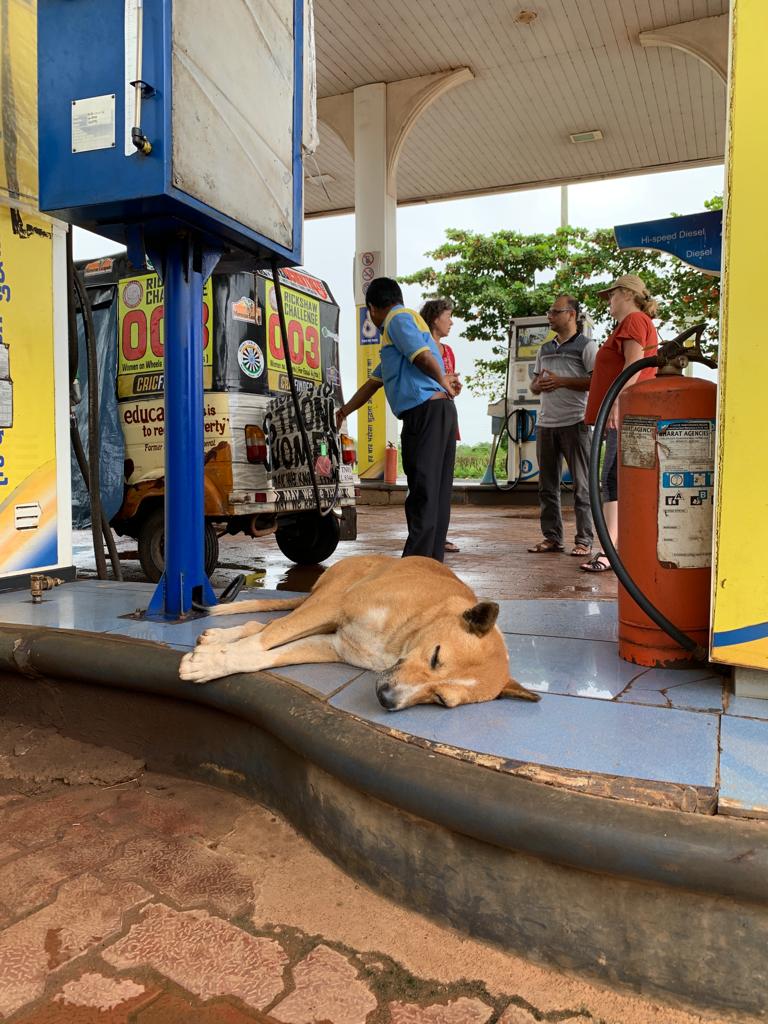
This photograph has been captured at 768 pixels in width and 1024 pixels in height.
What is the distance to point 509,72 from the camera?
11664 mm

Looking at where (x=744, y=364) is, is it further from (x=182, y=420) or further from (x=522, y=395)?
(x=522, y=395)

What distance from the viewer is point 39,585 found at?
143 inches

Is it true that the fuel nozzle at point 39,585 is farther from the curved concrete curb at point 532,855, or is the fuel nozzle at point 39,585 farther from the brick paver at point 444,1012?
the brick paver at point 444,1012

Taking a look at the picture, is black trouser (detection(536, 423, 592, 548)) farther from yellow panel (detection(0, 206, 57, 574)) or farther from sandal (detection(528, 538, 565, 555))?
yellow panel (detection(0, 206, 57, 574))

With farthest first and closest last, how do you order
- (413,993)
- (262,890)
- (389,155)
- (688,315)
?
(688,315), (389,155), (262,890), (413,993)

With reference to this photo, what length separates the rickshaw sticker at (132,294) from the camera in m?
5.53

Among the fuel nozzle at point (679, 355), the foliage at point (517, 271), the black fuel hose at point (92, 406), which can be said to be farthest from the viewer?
the foliage at point (517, 271)

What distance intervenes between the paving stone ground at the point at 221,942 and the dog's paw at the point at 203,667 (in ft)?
1.40

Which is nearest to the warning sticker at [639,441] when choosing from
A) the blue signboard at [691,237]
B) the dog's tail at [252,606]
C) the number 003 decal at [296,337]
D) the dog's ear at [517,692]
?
the dog's ear at [517,692]

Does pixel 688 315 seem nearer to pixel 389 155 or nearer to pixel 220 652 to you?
pixel 389 155

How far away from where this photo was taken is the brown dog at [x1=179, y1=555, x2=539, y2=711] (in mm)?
2166

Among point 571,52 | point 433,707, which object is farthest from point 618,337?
point 571,52

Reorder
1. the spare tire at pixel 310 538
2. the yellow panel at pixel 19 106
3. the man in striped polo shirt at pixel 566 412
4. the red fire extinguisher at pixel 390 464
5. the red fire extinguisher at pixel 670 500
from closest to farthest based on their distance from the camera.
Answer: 1. the red fire extinguisher at pixel 670 500
2. the yellow panel at pixel 19 106
3. the man in striped polo shirt at pixel 566 412
4. the spare tire at pixel 310 538
5. the red fire extinguisher at pixel 390 464

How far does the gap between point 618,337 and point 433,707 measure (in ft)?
11.5
